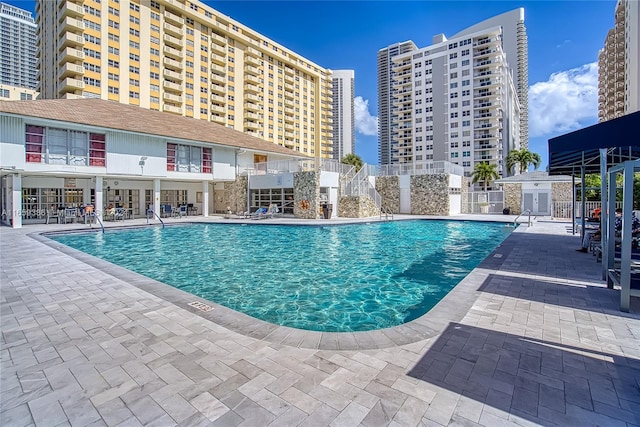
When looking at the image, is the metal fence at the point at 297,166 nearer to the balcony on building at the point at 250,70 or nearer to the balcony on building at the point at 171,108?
the balcony on building at the point at 171,108

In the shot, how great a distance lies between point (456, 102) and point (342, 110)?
5923 centimetres

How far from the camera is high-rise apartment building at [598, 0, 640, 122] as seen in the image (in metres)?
41.8

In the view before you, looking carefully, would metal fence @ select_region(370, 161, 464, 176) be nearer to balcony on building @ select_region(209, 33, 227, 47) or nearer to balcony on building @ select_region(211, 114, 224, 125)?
balcony on building @ select_region(211, 114, 224, 125)

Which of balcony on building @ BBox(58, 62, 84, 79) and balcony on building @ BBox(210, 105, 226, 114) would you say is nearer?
balcony on building @ BBox(58, 62, 84, 79)

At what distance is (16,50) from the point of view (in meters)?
111

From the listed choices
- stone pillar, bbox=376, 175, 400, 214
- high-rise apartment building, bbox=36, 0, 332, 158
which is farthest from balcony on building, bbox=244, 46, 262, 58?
stone pillar, bbox=376, 175, 400, 214

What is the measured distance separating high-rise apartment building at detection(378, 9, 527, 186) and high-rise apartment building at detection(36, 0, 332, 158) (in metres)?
24.1

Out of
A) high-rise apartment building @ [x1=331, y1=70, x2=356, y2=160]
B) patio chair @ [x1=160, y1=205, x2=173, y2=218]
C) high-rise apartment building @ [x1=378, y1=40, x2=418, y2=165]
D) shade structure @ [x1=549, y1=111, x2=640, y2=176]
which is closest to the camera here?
shade structure @ [x1=549, y1=111, x2=640, y2=176]

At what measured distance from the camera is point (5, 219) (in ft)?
65.5

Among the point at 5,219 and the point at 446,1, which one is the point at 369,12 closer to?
the point at 446,1

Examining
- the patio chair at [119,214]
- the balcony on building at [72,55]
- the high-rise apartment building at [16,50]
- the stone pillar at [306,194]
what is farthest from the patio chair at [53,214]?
the high-rise apartment building at [16,50]

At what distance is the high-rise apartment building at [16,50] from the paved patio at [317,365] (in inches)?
5836

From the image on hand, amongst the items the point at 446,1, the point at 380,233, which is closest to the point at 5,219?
the point at 380,233

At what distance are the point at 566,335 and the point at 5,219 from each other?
28.1 m
